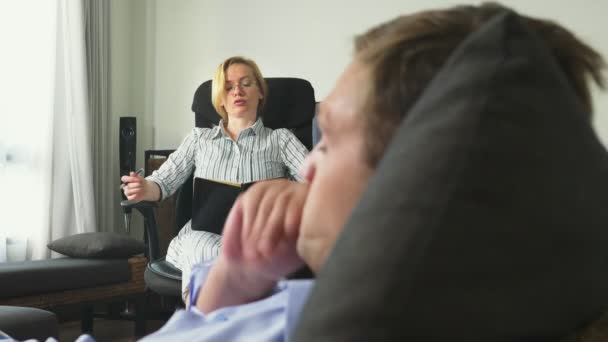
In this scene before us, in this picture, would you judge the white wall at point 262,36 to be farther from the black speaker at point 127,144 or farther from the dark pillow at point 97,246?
the dark pillow at point 97,246

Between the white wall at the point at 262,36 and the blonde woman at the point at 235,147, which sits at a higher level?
the white wall at the point at 262,36

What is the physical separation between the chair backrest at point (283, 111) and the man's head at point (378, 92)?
2303mm

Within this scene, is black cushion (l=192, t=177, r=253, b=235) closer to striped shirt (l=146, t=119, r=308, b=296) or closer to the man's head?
striped shirt (l=146, t=119, r=308, b=296)

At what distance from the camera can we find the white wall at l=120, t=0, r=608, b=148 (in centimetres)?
272

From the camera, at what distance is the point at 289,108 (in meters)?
2.89

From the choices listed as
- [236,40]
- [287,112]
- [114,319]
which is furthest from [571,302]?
[236,40]

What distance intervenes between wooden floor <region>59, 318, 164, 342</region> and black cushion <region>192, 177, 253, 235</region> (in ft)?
3.14

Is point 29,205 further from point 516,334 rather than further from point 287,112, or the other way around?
point 516,334

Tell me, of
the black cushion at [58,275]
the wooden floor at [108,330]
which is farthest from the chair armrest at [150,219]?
the wooden floor at [108,330]

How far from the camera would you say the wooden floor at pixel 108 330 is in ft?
10.5

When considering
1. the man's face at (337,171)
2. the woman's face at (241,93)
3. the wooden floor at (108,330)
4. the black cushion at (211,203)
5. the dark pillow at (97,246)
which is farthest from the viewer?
the wooden floor at (108,330)

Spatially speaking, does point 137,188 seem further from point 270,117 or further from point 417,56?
point 417,56

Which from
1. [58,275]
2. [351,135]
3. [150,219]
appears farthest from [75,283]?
[351,135]

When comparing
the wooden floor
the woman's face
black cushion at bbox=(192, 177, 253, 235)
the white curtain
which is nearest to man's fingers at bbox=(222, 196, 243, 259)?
black cushion at bbox=(192, 177, 253, 235)
